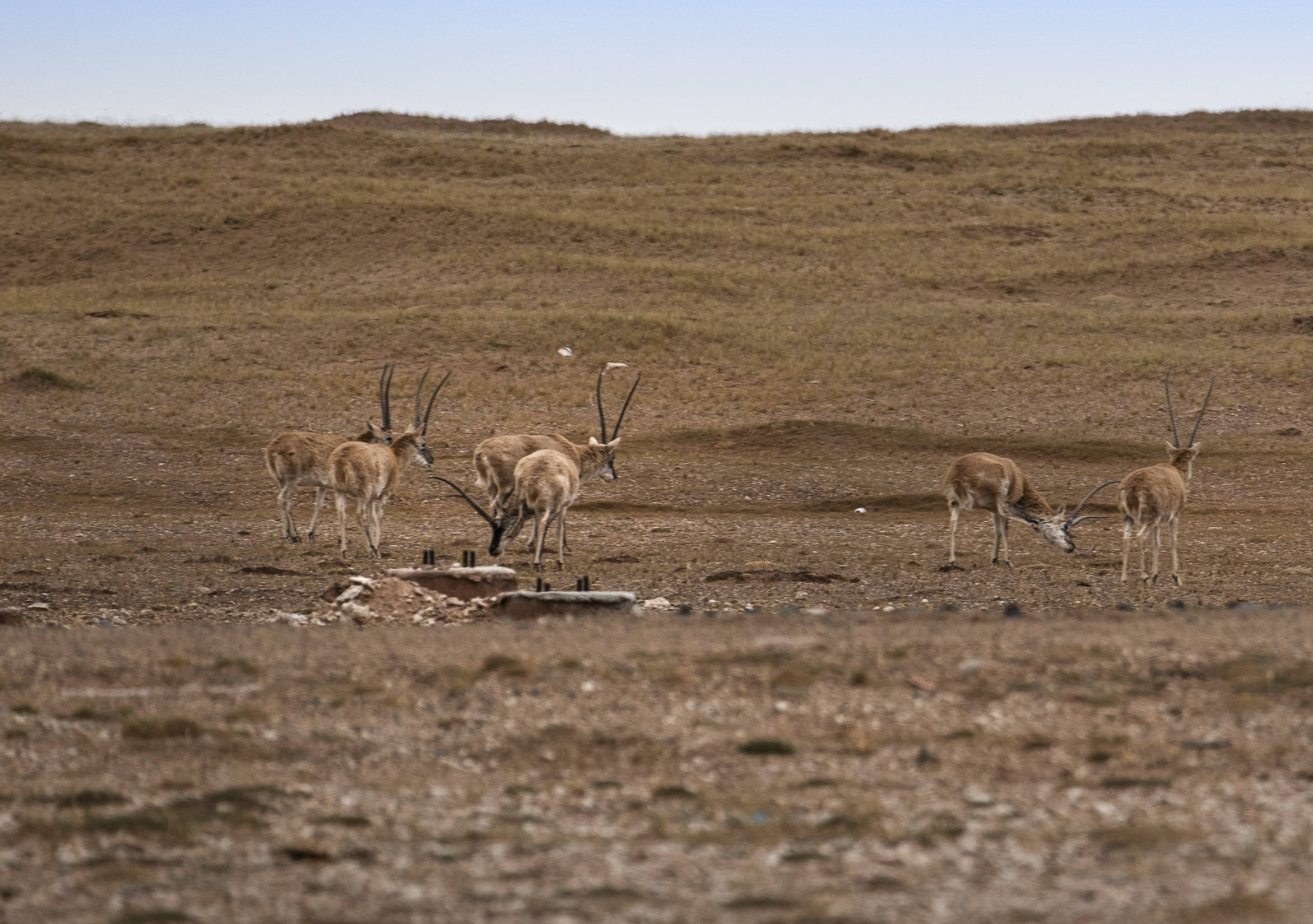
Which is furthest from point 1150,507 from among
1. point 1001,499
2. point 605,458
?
point 605,458

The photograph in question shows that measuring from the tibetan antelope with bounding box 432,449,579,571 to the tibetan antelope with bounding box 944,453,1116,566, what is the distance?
5.30m

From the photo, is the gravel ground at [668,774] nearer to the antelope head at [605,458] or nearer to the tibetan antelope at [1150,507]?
the tibetan antelope at [1150,507]

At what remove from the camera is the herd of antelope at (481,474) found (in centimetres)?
2083

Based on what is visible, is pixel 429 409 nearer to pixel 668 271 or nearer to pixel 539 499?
pixel 539 499

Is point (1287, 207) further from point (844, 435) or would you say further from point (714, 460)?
point (714, 460)

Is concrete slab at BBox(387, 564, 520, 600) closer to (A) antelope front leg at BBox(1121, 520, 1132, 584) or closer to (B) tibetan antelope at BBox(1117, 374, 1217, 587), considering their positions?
(A) antelope front leg at BBox(1121, 520, 1132, 584)

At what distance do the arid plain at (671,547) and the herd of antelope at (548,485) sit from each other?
0.72 meters

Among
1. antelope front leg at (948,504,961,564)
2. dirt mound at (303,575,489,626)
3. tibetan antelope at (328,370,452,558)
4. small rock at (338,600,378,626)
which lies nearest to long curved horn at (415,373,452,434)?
tibetan antelope at (328,370,452,558)

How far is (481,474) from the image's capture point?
23.2 metres

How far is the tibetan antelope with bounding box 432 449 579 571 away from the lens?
67.7ft

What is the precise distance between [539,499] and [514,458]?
2613mm

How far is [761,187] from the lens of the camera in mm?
65062

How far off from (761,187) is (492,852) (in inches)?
2303

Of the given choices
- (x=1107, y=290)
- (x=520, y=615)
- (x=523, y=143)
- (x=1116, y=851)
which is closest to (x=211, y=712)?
(x=520, y=615)
